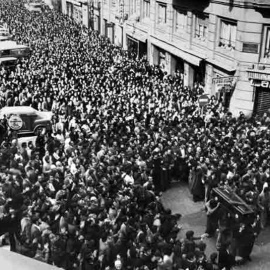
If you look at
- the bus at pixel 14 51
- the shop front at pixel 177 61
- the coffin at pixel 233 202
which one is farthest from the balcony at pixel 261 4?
the bus at pixel 14 51

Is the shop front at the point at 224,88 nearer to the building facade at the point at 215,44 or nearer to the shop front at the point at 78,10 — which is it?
the building facade at the point at 215,44

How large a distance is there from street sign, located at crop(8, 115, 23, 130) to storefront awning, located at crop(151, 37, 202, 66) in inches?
415

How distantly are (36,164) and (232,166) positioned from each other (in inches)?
215

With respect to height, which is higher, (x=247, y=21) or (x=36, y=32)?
(x=247, y=21)

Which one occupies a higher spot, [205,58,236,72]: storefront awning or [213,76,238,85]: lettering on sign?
[205,58,236,72]: storefront awning

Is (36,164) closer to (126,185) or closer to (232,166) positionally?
(126,185)

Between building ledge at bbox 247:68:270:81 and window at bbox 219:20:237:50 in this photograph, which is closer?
building ledge at bbox 247:68:270:81

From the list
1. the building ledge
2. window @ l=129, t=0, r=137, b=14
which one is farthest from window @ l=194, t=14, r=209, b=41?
window @ l=129, t=0, r=137, b=14

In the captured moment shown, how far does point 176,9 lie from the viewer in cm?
2691

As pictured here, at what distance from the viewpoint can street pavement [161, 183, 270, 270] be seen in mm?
10977

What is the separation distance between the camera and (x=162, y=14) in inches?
1147

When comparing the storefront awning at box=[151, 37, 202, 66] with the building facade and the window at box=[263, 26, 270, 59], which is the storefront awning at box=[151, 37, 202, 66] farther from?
the window at box=[263, 26, 270, 59]

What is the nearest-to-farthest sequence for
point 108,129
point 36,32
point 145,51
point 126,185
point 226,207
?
point 226,207 → point 126,185 → point 108,129 → point 145,51 → point 36,32

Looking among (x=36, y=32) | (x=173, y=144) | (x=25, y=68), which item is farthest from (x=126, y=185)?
(x=36, y=32)
